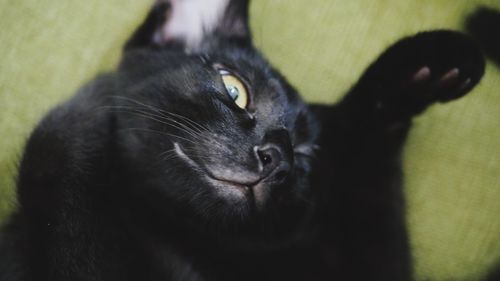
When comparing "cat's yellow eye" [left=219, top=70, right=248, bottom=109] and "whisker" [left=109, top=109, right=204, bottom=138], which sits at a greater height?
"cat's yellow eye" [left=219, top=70, right=248, bottom=109]

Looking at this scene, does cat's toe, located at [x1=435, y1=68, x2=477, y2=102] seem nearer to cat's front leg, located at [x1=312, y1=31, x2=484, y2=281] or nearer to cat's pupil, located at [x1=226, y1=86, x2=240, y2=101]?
cat's front leg, located at [x1=312, y1=31, x2=484, y2=281]

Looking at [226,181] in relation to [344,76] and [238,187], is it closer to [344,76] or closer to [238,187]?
[238,187]

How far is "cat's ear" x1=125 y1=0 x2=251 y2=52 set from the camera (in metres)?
0.95

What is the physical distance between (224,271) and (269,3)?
720mm

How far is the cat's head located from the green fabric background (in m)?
0.16

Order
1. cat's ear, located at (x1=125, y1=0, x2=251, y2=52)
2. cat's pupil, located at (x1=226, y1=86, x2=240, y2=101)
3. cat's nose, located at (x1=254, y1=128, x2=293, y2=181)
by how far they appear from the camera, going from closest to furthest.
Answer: cat's nose, located at (x1=254, y1=128, x2=293, y2=181), cat's pupil, located at (x1=226, y1=86, x2=240, y2=101), cat's ear, located at (x1=125, y1=0, x2=251, y2=52)

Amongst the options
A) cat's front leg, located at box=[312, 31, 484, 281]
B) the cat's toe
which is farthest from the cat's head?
the cat's toe

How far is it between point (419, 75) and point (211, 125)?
48cm

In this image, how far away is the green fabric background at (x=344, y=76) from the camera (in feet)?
3.24

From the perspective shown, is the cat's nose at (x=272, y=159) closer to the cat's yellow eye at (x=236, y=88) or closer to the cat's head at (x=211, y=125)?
the cat's head at (x=211, y=125)

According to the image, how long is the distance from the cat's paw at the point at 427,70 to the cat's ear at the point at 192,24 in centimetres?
34

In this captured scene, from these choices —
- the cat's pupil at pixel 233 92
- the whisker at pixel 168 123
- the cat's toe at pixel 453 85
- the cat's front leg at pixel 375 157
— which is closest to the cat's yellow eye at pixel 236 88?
the cat's pupil at pixel 233 92

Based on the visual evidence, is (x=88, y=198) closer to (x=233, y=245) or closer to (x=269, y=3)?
(x=233, y=245)

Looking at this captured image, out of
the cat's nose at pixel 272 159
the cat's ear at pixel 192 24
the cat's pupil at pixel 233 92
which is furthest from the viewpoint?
the cat's ear at pixel 192 24
